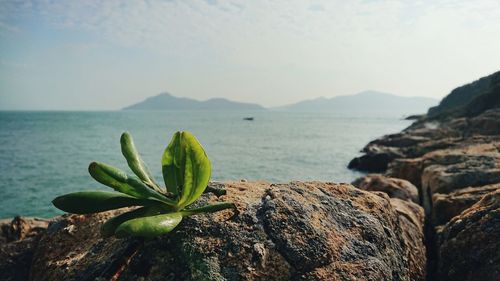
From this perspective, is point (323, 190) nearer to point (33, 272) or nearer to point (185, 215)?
point (185, 215)

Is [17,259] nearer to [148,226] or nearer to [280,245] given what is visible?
[148,226]

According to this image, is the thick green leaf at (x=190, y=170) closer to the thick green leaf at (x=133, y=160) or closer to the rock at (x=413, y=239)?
the thick green leaf at (x=133, y=160)

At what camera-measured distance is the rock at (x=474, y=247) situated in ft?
10.4

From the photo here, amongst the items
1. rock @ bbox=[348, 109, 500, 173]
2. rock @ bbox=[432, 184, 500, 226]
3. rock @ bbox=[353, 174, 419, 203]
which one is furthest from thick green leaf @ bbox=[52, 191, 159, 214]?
rock @ bbox=[348, 109, 500, 173]

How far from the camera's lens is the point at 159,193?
289cm

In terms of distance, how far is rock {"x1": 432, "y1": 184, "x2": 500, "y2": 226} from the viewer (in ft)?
17.8

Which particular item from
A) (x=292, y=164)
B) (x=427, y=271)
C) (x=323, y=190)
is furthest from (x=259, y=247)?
(x=292, y=164)

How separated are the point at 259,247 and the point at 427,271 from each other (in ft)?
6.84

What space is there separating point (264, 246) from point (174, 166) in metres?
0.93

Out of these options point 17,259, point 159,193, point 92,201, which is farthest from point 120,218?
point 17,259

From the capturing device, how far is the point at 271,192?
119 inches

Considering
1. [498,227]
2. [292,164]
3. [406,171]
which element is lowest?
[292,164]

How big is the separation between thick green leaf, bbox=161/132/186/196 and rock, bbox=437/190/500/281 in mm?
2500

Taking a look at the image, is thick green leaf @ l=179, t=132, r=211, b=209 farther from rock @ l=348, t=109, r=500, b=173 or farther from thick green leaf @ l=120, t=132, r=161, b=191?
rock @ l=348, t=109, r=500, b=173
